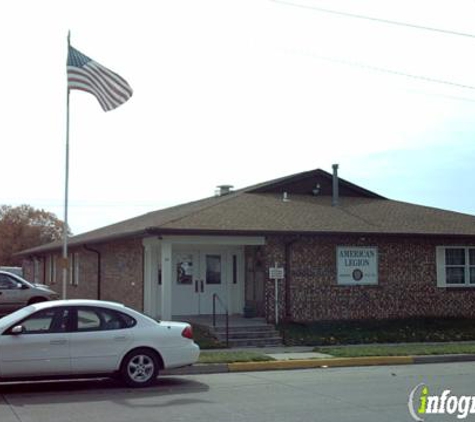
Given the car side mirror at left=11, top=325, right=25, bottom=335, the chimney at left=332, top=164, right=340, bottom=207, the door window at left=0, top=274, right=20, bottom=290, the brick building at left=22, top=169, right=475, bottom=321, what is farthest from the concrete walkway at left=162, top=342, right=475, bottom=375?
the chimney at left=332, top=164, right=340, bottom=207

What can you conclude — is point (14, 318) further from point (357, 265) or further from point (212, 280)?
point (357, 265)

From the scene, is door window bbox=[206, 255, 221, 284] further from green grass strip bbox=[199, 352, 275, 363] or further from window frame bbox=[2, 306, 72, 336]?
window frame bbox=[2, 306, 72, 336]

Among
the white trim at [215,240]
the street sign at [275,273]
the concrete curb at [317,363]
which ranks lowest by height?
the concrete curb at [317,363]

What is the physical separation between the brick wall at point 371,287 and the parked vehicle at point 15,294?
7.14 meters

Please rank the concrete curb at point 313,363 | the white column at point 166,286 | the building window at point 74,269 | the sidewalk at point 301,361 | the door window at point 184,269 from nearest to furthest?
the concrete curb at point 313,363 → the sidewalk at point 301,361 → the white column at point 166,286 → the door window at point 184,269 → the building window at point 74,269

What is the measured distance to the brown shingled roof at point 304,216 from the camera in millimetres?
20625

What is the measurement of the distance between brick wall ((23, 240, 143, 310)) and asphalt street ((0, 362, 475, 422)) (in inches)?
391

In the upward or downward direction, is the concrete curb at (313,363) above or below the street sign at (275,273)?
below

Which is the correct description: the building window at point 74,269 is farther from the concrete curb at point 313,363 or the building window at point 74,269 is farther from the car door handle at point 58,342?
the car door handle at point 58,342

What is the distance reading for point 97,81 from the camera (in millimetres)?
18109

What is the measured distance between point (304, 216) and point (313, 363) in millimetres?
8533

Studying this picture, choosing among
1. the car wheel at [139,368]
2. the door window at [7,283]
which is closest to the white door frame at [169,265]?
the door window at [7,283]

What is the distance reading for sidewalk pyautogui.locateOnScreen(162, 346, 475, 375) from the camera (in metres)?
14.1

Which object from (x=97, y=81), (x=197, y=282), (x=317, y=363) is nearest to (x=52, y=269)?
(x=197, y=282)
